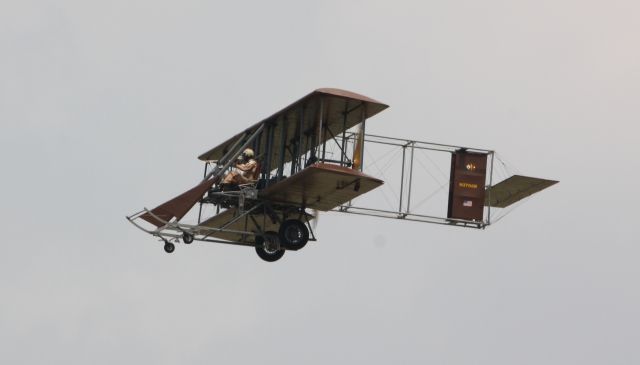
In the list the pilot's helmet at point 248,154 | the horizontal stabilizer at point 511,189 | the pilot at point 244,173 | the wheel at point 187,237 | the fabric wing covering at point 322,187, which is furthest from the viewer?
the horizontal stabilizer at point 511,189

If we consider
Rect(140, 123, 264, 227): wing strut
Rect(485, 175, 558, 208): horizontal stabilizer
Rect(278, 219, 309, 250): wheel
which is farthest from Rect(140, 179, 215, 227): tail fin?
Rect(485, 175, 558, 208): horizontal stabilizer

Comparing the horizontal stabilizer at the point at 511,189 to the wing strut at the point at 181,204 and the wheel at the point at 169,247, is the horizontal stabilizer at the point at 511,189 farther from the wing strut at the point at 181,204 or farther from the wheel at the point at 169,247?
the wheel at the point at 169,247

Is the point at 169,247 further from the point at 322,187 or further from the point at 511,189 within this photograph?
the point at 511,189

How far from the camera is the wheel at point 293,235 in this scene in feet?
141

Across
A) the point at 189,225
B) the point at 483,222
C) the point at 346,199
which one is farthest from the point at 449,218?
the point at 189,225

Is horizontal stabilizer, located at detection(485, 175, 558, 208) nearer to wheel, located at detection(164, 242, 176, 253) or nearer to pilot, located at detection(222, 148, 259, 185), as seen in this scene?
pilot, located at detection(222, 148, 259, 185)

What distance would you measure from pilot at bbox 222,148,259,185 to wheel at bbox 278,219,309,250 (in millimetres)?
1496

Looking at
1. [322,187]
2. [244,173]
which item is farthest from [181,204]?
[322,187]

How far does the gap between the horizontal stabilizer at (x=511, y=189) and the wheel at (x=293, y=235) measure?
598 cm

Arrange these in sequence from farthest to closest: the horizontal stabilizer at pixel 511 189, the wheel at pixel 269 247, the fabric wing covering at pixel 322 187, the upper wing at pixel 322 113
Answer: the horizontal stabilizer at pixel 511 189 → the wheel at pixel 269 247 → the upper wing at pixel 322 113 → the fabric wing covering at pixel 322 187

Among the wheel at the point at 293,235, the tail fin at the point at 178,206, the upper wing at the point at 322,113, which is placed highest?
the upper wing at the point at 322,113

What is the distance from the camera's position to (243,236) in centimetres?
4662

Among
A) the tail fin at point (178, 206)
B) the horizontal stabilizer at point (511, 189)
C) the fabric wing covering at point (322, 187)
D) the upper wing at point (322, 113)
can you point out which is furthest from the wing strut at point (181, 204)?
the horizontal stabilizer at point (511, 189)

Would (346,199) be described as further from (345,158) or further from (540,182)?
(540,182)
